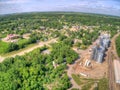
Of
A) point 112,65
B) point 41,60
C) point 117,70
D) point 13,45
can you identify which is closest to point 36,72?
point 41,60

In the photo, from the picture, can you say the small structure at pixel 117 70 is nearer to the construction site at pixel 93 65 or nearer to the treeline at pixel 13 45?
the construction site at pixel 93 65

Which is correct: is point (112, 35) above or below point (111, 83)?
above

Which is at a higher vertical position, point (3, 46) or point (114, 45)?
point (3, 46)

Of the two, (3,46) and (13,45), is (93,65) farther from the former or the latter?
(3,46)

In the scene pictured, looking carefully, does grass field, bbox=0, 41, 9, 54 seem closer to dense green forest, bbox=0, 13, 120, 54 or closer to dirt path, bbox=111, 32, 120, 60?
dense green forest, bbox=0, 13, 120, 54

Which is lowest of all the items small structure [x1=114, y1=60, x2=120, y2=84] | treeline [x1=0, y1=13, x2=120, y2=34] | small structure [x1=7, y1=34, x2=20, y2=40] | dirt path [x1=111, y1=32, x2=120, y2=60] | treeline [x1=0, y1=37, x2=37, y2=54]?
small structure [x1=114, y1=60, x2=120, y2=84]

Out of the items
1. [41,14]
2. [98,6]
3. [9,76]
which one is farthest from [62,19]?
[9,76]

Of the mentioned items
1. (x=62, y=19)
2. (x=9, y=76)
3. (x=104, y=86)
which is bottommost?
(x=104, y=86)

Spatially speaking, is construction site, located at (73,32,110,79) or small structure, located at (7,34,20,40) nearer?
construction site, located at (73,32,110,79)

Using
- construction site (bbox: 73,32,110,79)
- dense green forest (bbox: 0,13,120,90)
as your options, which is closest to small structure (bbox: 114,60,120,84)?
construction site (bbox: 73,32,110,79)

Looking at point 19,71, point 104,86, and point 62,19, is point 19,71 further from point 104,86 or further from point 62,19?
point 62,19

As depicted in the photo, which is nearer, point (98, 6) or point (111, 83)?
point (111, 83)
